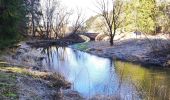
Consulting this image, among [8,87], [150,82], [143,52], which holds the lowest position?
[150,82]

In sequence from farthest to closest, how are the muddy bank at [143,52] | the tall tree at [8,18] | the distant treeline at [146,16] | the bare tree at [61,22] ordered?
the bare tree at [61,22] → the distant treeline at [146,16] → the muddy bank at [143,52] → the tall tree at [8,18]

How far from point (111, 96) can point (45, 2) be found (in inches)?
2494

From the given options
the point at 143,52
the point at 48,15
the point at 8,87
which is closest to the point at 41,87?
the point at 8,87

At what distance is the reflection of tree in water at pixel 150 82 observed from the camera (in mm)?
14703

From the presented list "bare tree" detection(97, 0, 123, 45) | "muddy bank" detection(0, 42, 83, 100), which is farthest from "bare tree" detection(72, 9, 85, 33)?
"muddy bank" detection(0, 42, 83, 100)

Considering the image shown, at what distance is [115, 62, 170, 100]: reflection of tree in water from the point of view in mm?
14703

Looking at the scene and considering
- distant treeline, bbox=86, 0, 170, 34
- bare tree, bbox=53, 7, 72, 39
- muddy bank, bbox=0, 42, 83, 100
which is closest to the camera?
muddy bank, bbox=0, 42, 83, 100

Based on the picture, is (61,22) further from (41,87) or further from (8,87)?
(8,87)

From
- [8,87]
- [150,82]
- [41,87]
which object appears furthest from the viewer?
[150,82]

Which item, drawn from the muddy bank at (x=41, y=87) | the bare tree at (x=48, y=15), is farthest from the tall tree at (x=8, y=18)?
the bare tree at (x=48, y=15)

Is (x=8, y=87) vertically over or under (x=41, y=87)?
over

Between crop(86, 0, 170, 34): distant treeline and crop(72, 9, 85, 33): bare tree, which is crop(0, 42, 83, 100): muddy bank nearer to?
crop(86, 0, 170, 34): distant treeline

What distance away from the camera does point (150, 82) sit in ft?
66.4

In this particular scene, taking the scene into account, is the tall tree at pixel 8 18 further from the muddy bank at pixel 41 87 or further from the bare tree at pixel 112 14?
the bare tree at pixel 112 14
